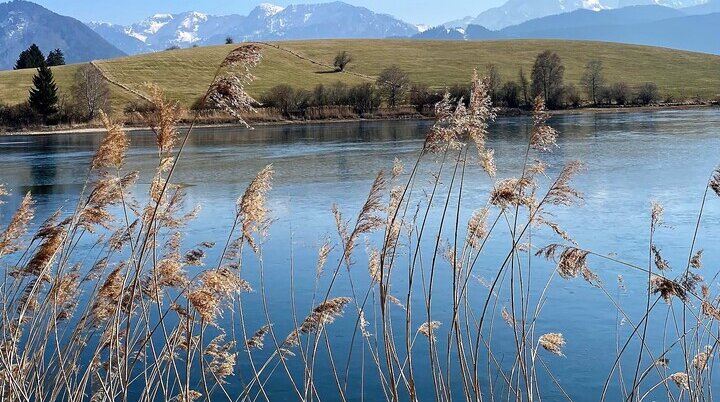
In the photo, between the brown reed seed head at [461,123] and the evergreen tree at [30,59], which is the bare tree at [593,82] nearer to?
the evergreen tree at [30,59]

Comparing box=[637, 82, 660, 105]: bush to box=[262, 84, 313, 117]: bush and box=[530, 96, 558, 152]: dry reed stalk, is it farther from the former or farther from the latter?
box=[530, 96, 558, 152]: dry reed stalk

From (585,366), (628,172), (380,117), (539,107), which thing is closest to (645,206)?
(628,172)

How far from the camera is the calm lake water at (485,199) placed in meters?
11.7

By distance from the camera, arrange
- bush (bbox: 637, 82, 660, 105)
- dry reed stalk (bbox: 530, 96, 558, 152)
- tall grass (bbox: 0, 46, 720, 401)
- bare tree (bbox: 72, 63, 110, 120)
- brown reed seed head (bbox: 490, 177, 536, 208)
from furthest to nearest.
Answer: bush (bbox: 637, 82, 660, 105) < bare tree (bbox: 72, 63, 110, 120) < dry reed stalk (bbox: 530, 96, 558, 152) < brown reed seed head (bbox: 490, 177, 536, 208) < tall grass (bbox: 0, 46, 720, 401)

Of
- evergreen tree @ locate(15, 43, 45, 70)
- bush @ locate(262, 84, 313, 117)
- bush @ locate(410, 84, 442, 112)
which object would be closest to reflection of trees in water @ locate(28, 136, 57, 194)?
bush @ locate(410, 84, 442, 112)

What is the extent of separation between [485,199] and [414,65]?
91.9 metres

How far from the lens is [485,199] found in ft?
72.3

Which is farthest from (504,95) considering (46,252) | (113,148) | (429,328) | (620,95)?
(113,148)

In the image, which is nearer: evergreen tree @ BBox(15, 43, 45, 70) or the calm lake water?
the calm lake water

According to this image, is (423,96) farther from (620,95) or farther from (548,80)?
(620,95)

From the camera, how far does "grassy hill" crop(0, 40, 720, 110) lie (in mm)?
94625

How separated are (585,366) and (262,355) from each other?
4.58 m

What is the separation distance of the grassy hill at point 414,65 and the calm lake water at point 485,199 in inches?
1766

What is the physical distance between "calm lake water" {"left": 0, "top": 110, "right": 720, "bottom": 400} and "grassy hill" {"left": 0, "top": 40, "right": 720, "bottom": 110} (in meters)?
44.9
